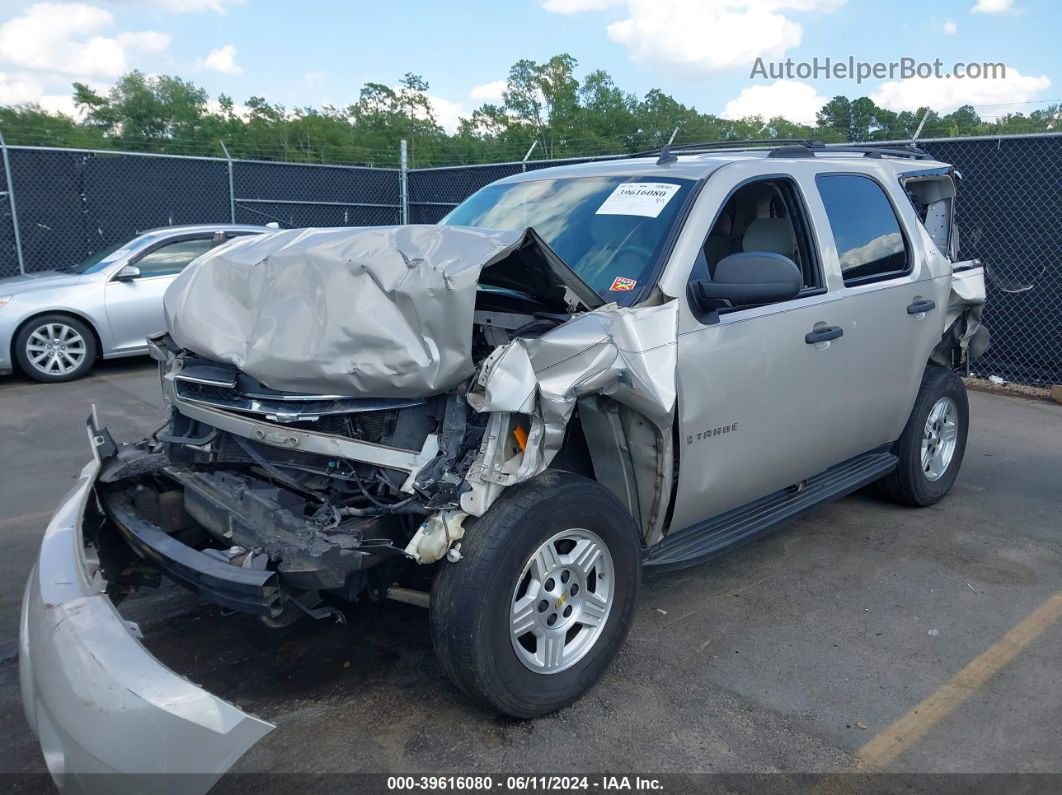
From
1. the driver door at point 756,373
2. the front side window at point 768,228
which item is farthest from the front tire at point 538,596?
the front side window at point 768,228

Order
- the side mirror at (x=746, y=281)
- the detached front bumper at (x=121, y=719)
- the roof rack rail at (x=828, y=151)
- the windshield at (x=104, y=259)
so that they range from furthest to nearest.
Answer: the windshield at (x=104, y=259) < the roof rack rail at (x=828, y=151) < the side mirror at (x=746, y=281) < the detached front bumper at (x=121, y=719)

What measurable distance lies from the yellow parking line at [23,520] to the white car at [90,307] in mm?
3948

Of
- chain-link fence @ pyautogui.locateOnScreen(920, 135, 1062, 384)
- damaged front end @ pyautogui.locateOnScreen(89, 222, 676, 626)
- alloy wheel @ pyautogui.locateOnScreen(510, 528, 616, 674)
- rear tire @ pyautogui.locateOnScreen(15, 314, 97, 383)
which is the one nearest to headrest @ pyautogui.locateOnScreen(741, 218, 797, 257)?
damaged front end @ pyautogui.locateOnScreen(89, 222, 676, 626)

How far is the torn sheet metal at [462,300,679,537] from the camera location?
2.82 m

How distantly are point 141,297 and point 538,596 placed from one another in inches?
301

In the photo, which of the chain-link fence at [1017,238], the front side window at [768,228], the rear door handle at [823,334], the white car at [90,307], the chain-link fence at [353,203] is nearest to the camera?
the rear door handle at [823,334]

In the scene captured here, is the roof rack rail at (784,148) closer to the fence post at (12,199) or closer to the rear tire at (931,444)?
the rear tire at (931,444)

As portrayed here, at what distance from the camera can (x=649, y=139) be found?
84.3 feet

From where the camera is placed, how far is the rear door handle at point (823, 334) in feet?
12.9

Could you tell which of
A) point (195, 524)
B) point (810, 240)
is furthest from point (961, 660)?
point (195, 524)

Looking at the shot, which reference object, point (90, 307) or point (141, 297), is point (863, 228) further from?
point (90, 307)

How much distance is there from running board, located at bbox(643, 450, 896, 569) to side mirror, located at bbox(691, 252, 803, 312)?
1011mm

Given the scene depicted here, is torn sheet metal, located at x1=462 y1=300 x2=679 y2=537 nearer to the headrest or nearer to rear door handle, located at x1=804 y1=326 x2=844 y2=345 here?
rear door handle, located at x1=804 y1=326 x2=844 y2=345

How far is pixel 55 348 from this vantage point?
28.8 ft
